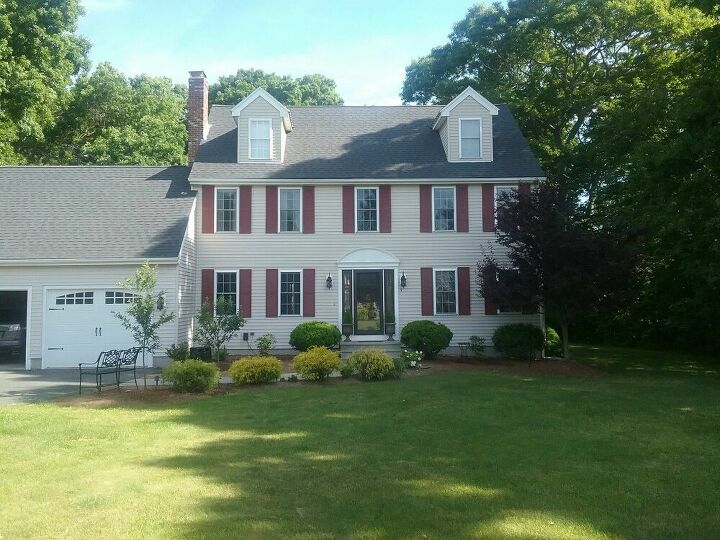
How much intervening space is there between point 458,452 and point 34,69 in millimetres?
27950

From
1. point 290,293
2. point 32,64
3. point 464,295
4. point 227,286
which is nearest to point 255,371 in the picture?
point 290,293

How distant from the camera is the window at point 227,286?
21141mm

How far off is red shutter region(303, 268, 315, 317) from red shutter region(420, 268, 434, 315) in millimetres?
3633

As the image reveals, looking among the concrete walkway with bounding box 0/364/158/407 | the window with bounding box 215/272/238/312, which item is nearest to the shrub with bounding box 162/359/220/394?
the concrete walkway with bounding box 0/364/158/407

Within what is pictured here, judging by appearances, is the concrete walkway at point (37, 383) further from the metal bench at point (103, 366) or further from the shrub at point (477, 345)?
the shrub at point (477, 345)

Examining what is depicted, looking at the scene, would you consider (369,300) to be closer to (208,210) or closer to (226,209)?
(226,209)

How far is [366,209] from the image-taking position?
21.7 metres

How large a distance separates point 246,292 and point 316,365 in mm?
7292

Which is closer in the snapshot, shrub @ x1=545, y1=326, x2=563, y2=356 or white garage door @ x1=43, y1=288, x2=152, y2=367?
white garage door @ x1=43, y1=288, x2=152, y2=367

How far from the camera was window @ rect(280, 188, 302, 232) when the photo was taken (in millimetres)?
21500

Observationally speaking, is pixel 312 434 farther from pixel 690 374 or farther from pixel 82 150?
pixel 82 150

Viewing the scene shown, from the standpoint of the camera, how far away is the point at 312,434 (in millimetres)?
9344

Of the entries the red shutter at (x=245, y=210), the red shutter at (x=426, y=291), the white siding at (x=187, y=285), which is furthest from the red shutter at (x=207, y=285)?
the red shutter at (x=426, y=291)

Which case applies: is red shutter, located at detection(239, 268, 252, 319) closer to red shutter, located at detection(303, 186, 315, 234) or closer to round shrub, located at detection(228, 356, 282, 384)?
red shutter, located at detection(303, 186, 315, 234)
